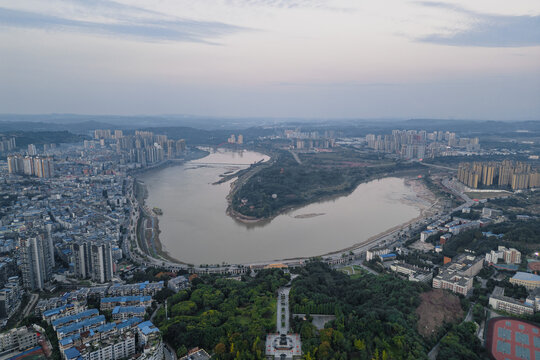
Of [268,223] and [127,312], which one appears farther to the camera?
[268,223]

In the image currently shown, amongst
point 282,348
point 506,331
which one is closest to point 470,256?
point 506,331

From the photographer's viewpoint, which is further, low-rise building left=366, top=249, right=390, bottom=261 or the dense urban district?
low-rise building left=366, top=249, right=390, bottom=261

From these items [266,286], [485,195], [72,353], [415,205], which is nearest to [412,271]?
[266,286]

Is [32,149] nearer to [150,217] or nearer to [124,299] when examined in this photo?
[150,217]

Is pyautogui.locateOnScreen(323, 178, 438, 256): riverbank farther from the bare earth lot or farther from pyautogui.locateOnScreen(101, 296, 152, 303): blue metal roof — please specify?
pyautogui.locateOnScreen(101, 296, 152, 303): blue metal roof

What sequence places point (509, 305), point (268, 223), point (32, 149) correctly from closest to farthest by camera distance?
point (509, 305) → point (268, 223) → point (32, 149)

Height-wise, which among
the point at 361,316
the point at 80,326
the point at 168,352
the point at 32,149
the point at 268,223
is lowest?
the point at 268,223

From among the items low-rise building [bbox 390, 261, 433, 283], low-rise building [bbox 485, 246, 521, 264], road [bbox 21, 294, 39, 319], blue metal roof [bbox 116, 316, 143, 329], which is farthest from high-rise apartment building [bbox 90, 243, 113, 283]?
low-rise building [bbox 485, 246, 521, 264]
